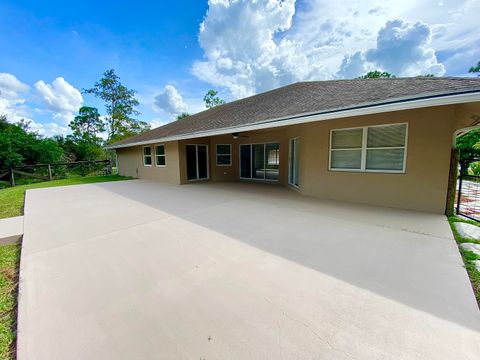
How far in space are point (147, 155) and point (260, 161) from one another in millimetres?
7523

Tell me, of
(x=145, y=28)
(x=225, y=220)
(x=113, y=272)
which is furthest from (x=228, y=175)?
(x=145, y=28)

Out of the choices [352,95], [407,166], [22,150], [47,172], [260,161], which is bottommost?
[47,172]

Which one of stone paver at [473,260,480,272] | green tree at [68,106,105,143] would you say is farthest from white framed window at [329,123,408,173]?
green tree at [68,106,105,143]

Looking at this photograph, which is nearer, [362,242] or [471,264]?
[471,264]

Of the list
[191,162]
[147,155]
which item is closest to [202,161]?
[191,162]

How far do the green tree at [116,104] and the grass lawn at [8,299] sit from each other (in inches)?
1069

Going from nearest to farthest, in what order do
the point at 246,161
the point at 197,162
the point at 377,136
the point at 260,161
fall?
the point at 377,136
the point at 260,161
the point at 197,162
the point at 246,161

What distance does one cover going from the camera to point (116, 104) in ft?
86.1

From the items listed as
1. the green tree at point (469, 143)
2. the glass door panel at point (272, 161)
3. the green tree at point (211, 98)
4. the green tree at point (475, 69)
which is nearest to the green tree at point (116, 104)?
the green tree at point (211, 98)

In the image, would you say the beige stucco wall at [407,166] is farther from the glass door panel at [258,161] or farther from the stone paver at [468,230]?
the glass door panel at [258,161]

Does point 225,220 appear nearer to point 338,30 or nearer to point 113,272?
point 113,272

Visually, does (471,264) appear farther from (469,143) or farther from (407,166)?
(469,143)

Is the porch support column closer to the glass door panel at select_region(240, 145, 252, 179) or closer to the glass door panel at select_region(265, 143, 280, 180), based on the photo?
the glass door panel at select_region(265, 143, 280, 180)

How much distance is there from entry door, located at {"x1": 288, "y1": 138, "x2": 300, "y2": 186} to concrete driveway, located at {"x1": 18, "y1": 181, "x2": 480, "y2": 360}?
3.99 meters
